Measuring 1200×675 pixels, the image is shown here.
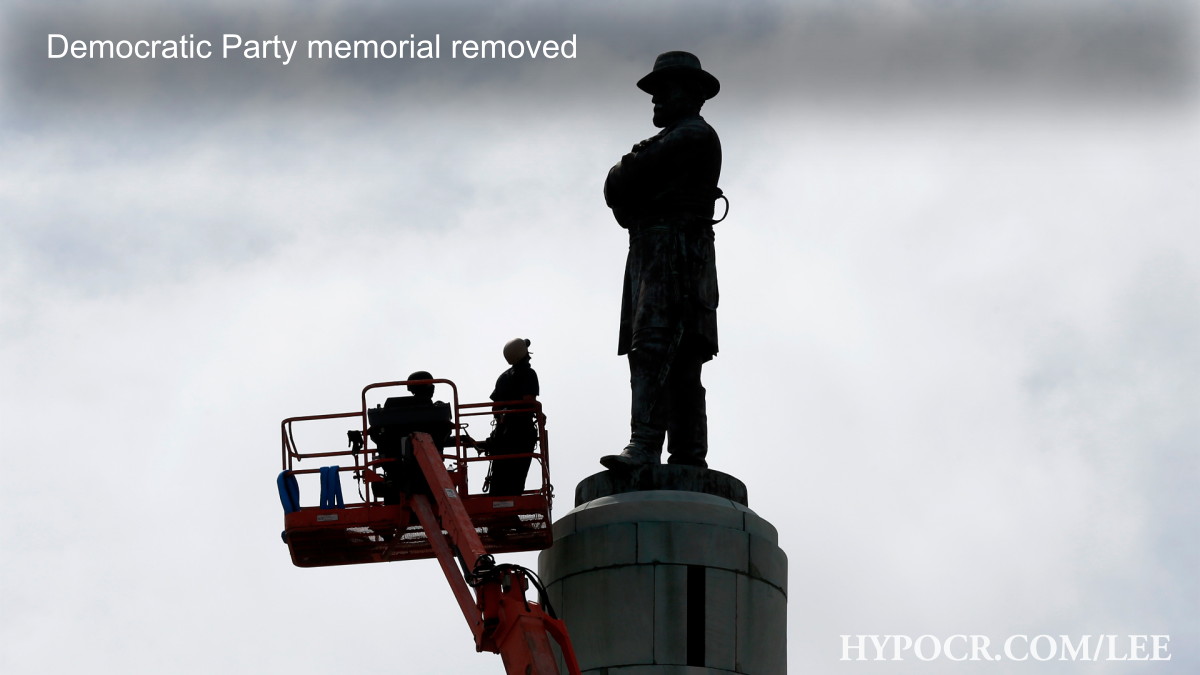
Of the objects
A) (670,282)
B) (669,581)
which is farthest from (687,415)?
(669,581)

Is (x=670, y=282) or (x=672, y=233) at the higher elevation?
(x=672, y=233)

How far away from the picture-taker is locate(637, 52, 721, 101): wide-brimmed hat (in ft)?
119

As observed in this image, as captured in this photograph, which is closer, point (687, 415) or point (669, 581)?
point (669, 581)

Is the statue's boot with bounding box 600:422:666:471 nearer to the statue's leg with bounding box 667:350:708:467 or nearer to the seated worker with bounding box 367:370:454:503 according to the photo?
the statue's leg with bounding box 667:350:708:467

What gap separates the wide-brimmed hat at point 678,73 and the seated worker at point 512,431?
157 inches

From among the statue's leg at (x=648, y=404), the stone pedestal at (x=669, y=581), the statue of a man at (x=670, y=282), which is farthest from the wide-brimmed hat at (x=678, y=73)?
the stone pedestal at (x=669, y=581)

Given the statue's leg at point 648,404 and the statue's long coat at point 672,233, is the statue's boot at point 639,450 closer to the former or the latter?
the statue's leg at point 648,404

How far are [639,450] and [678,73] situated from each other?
5.20m

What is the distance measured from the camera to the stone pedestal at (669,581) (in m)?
33.6

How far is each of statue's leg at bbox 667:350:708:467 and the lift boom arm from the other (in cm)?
307

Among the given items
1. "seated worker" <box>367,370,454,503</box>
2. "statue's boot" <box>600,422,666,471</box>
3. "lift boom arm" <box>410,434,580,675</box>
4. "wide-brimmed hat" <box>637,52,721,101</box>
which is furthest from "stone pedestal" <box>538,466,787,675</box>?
"wide-brimmed hat" <box>637,52,721,101</box>

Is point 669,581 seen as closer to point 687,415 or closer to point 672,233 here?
point 687,415

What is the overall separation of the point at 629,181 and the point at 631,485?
4.14 meters

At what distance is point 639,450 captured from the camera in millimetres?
35219
